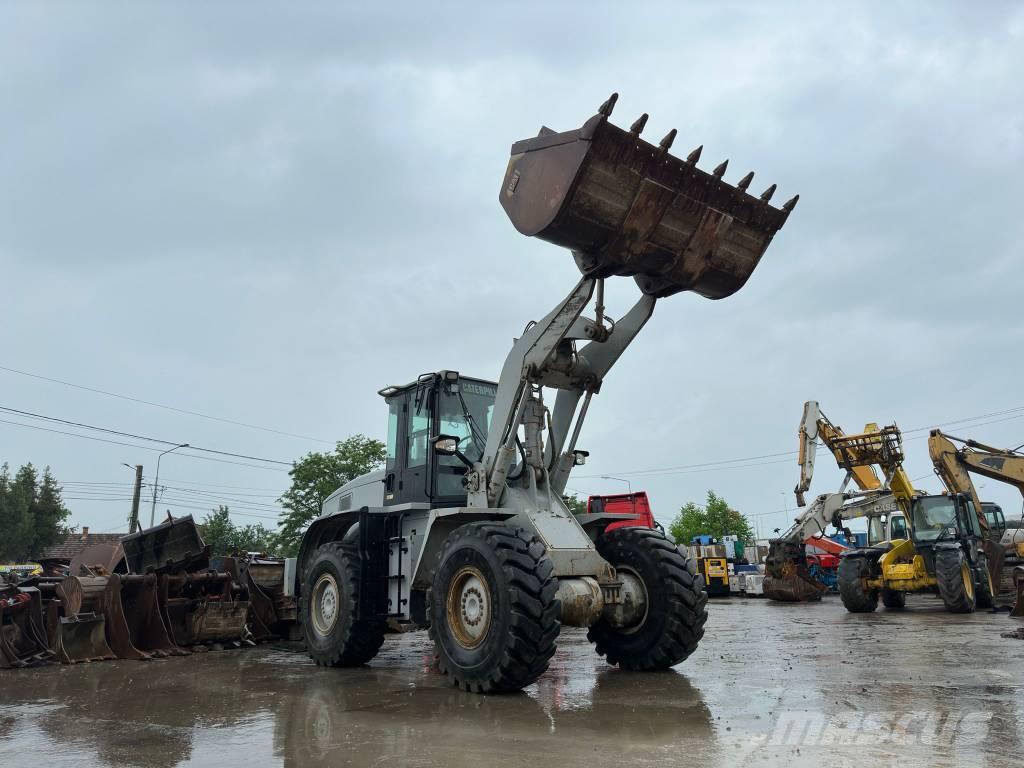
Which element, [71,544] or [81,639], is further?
[71,544]

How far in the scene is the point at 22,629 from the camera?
33.1 ft

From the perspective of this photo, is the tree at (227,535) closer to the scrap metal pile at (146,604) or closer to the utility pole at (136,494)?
the utility pole at (136,494)

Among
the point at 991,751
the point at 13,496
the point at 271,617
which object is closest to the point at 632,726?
the point at 991,751

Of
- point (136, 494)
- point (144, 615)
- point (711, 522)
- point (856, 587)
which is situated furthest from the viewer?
point (711, 522)

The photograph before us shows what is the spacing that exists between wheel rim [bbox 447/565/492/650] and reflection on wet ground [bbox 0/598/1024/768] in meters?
0.50

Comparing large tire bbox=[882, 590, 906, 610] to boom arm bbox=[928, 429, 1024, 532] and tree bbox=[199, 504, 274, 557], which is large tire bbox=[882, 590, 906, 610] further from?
tree bbox=[199, 504, 274, 557]

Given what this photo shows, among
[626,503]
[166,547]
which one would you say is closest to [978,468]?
[626,503]

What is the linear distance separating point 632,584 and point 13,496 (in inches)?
2085

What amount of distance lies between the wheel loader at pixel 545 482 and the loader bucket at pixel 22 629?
12.1 ft

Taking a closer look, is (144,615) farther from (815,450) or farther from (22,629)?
(815,450)

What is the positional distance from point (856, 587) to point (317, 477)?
3579cm

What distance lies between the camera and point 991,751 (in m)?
4.35

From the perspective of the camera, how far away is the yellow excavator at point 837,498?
1925 centimetres

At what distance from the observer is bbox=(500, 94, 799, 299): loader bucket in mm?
6840
